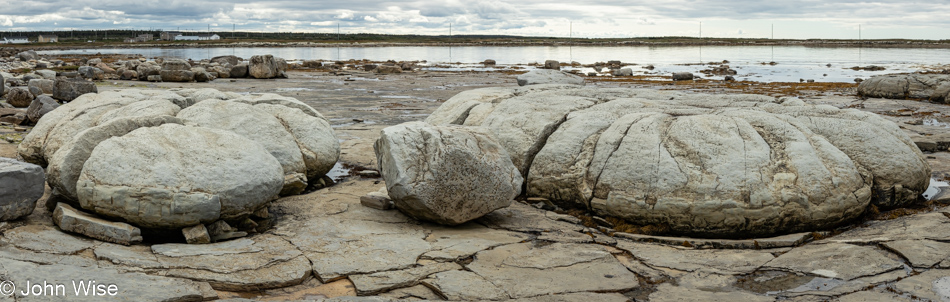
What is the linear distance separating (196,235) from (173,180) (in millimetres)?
502

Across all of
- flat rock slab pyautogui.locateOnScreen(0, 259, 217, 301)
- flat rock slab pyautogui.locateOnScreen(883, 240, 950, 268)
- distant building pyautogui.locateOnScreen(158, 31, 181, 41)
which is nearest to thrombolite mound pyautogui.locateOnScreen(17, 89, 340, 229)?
flat rock slab pyautogui.locateOnScreen(0, 259, 217, 301)

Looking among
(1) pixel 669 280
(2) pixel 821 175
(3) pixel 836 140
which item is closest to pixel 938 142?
(3) pixel 836 140

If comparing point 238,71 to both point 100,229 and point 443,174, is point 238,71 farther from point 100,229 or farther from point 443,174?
point 443,174

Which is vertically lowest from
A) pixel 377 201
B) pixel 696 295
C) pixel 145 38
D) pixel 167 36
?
pixel 696 295

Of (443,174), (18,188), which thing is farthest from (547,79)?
(18,188)

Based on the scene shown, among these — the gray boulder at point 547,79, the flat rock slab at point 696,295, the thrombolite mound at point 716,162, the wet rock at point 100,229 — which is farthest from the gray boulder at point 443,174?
the gray boulder at point 547,79

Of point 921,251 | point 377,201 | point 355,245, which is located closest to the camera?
point 921,251

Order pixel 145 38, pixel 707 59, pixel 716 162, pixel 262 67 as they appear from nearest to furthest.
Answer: pixel 716 162 → pixel 262 67 → pixel 707 59 → pixel 145 38

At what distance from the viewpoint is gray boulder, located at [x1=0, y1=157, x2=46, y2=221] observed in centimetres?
544

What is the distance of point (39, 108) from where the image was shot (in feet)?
40.4

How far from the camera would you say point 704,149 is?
22.2 ft

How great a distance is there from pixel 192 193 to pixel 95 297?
166 centimetres
